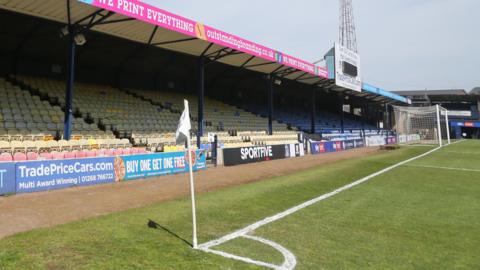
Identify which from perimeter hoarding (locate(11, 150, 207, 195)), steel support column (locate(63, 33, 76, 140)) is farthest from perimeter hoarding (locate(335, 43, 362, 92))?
steel support column (locate(63, 33, 76, 140))

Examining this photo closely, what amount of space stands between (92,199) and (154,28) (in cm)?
1095

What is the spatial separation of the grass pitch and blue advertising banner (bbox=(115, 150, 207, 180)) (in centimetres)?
466

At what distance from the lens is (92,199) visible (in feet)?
34.6

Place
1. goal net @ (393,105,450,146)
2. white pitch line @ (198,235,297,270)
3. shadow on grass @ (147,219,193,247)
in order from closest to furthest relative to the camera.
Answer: white pitch line @ (198,235,297,270) < shadow on grass @ (147,219,193,247) < goal net @ (393,105,450,146)

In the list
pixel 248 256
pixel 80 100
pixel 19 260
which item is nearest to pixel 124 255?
pixel 19 260

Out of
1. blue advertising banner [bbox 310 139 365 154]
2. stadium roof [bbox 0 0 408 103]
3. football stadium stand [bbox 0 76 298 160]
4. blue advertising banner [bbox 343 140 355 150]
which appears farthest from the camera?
blue advertising banner [bbox 343 140 355 150]

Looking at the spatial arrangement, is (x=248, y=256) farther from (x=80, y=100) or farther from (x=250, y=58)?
(x=250, y=58)

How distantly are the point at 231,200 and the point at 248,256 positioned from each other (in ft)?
15.2

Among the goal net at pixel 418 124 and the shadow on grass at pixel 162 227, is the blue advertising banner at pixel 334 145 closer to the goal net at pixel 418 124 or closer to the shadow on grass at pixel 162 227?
the goal net at pixel 418 124

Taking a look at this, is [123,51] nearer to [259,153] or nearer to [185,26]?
[185,26]

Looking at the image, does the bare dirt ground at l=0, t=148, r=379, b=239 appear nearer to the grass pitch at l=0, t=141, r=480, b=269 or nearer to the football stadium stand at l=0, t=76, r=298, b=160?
the grass pitch at l=0, t=141, r=480, b=269

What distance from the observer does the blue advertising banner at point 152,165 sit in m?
14.2

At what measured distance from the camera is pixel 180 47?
21719mm

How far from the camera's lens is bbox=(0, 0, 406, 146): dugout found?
1568 cm
